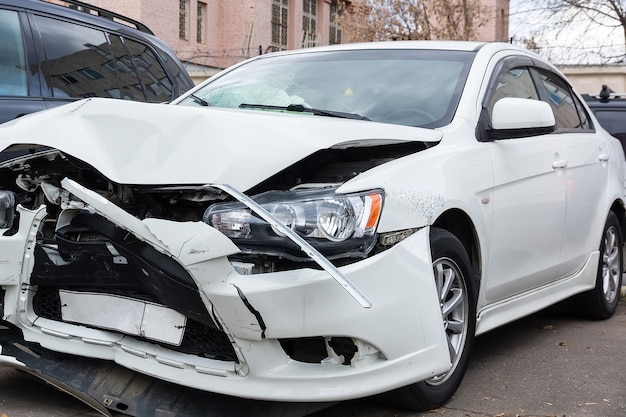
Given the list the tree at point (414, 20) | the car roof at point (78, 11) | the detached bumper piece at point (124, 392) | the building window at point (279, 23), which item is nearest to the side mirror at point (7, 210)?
the detached bumper piece at point (124, 392)

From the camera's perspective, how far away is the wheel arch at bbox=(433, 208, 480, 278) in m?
3.89

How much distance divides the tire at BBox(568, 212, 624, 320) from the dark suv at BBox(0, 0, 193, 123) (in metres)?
3.31

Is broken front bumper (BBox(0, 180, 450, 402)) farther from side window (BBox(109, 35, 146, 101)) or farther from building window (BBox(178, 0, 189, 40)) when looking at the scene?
building window (BBox(178, 0, 189, 40))

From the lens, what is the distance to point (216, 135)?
322 centimetres

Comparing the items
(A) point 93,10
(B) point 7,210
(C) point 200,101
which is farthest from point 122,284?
(A) point 93,10

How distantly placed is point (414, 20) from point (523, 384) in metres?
23.3

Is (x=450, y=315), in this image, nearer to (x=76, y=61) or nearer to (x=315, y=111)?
(x=315, y=111)

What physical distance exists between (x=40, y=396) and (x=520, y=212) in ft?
8.45

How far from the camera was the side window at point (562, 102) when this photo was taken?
560 centimetres

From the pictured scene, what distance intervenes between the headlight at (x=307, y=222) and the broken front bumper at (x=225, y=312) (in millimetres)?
85

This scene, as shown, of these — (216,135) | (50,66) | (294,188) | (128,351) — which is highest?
(50,66)

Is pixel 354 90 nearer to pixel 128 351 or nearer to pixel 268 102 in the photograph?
→ pixel 268 102

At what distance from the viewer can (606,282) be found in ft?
20.6

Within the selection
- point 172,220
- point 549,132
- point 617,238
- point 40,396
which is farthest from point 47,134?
point 617,238
